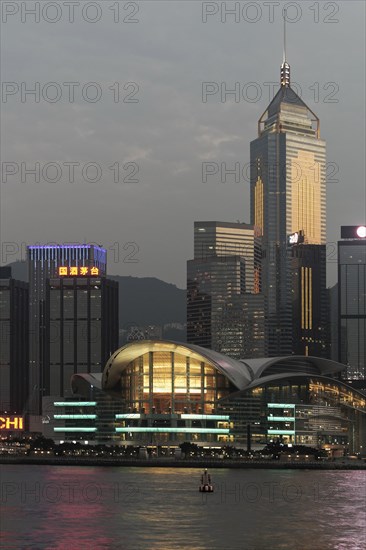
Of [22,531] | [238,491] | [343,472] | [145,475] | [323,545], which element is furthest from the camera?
[343,472]

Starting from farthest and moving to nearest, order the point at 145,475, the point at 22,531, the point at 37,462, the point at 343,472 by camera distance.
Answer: the point at 37,462 < the point at 343,472 < the point at 145,475 < the point at 22,531

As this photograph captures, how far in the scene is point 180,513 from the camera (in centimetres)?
9044

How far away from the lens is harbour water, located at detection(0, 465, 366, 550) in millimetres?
72688

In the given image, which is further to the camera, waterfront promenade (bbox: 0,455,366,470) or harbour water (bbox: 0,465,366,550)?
waterfront promenade (bbox: 0,455,366,470)

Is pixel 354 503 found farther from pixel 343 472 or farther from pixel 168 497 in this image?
pixel 343 472

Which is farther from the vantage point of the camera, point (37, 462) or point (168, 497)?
point (37, 462)

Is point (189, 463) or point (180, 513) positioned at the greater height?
point (180, 513)

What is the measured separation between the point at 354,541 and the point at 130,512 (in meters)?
23.1

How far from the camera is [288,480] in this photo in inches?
5492

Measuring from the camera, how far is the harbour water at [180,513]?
238 ft

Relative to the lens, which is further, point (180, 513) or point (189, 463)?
point (189, 463)

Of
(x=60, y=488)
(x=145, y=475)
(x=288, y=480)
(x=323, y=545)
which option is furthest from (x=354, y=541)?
(x=145, y=475)

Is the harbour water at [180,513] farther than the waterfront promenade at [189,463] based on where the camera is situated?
No

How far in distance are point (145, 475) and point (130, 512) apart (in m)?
60.4
